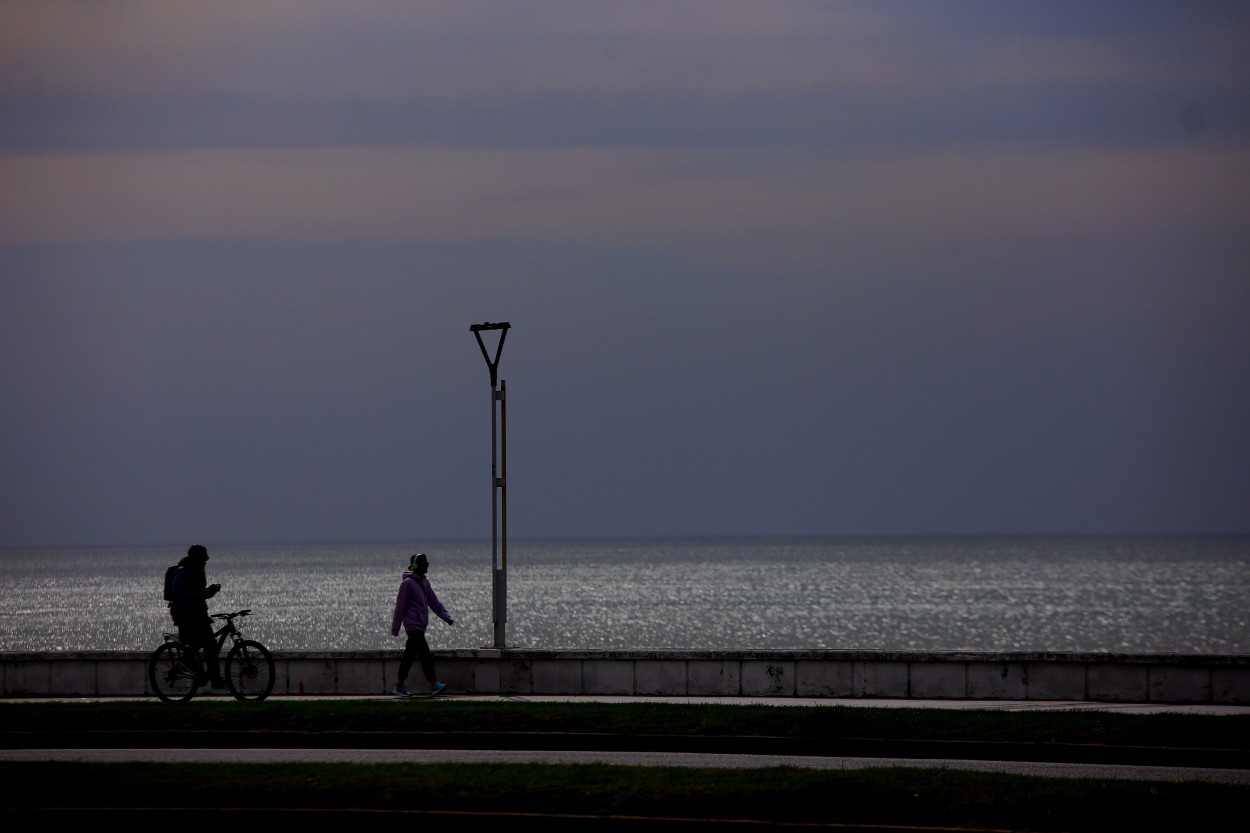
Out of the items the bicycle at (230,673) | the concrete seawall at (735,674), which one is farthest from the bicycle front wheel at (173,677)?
the concrete seawall at (735,674)

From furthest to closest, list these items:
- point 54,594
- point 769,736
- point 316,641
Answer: point 54,594, point 316,641, point 769,736

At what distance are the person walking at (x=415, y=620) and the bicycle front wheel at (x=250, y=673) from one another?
4.65 ft

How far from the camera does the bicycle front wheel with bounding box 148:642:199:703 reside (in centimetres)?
1855

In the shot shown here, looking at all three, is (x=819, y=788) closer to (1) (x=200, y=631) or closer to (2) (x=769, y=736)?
(2) (x=769, y=736)

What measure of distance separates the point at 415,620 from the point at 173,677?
9.04 feet

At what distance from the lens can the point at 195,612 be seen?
18.6 m

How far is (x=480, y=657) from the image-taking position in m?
19.0

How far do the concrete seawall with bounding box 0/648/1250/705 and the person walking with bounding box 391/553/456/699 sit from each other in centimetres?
38

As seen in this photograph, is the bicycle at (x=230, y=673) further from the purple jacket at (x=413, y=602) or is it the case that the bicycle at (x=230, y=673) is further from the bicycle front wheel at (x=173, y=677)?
the purple jacket at (x=413, y=602)

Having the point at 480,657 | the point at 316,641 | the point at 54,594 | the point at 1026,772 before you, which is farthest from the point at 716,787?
the point at 54,594

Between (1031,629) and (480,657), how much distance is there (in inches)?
2580

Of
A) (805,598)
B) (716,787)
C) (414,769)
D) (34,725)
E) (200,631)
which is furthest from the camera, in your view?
(805,598)

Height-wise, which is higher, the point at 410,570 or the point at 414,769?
the point at 410,570

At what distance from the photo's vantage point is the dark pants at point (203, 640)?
1852 centimetres
